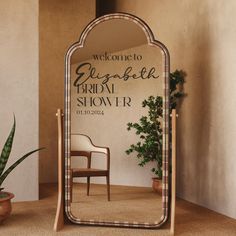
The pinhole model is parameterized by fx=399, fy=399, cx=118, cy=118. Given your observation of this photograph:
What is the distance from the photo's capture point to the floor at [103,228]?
3.47 m

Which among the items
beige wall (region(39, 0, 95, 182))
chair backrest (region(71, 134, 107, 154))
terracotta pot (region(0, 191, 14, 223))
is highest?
beige wall (region(39, 0, 95, 182))

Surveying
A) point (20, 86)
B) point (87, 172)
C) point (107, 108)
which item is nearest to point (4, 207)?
point (87, 172)

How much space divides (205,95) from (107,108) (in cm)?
132

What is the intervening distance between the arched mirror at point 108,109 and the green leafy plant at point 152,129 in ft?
0.29

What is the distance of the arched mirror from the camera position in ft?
11.8

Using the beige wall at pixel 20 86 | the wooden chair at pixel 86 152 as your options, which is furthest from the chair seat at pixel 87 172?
the beige wall at pixel 20 86

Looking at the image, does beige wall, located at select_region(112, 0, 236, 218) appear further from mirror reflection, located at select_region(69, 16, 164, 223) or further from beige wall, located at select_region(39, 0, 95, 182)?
beige wall, located at select_region(39, 0, 95, 182)

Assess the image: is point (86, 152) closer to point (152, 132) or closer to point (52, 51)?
point (152, 132)

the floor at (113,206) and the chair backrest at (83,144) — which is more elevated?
the chair backrest at (83,144)

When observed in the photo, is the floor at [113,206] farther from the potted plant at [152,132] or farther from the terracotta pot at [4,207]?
the terracotta pot at [4,207]

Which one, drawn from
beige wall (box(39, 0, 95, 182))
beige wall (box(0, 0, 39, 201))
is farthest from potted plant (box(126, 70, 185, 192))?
beige wall (box(39, 0, 95, 182))

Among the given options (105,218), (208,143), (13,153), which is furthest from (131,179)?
(13,153)

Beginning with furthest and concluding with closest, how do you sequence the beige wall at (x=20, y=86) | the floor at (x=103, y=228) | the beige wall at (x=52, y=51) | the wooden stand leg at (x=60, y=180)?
the beige wall at (x=52, y=51)
the beige wall at (x=20, y=86)
the wooden stand leg at (x=60, y=180)
the floor at (x=103, y=228)

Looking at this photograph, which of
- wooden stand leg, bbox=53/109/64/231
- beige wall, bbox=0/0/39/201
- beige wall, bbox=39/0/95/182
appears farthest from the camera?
beige wall, bbox=39/0/95/182
